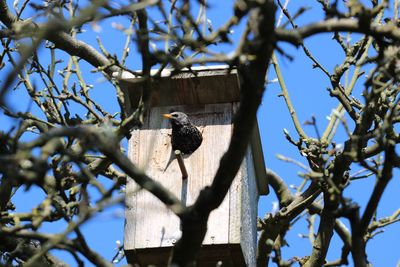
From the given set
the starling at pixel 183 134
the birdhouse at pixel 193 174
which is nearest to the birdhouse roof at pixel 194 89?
the birdhouse at pixel 193 174

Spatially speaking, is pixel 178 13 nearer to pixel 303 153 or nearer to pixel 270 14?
pixel 270 14

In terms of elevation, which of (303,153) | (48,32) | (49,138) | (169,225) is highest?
(303,153)

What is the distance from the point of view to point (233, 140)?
11.7ft

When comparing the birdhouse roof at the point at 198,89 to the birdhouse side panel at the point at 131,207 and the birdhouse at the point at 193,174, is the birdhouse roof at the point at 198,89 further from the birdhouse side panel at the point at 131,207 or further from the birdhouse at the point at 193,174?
the birdhouse side panel at the point at 131,207

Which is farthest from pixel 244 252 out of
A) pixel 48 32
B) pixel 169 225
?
pixel 48 32

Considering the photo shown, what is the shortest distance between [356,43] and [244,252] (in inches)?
63.2

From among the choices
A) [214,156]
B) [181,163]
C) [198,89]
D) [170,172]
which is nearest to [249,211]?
[214,156]

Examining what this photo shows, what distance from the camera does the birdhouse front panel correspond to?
547 centimetres

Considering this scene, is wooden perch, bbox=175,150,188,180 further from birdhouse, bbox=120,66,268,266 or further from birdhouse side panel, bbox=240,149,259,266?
birdhouse side panel, bbox=240,149,259,266

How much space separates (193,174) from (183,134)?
9.5 inches

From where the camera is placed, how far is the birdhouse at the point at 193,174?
5445mm

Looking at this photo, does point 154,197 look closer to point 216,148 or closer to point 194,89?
point 216,148

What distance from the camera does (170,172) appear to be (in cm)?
578

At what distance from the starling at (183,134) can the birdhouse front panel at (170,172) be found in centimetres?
4
